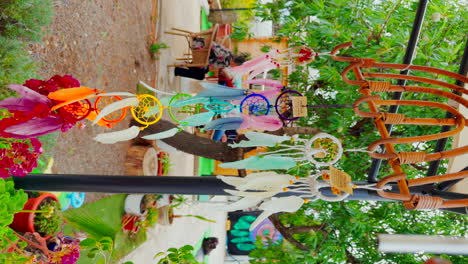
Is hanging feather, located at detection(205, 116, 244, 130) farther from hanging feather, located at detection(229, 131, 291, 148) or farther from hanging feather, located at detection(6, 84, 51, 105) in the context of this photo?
hanging feather, located at detection(6, 84, 51, 105)

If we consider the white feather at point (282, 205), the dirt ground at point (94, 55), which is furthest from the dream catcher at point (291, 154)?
the dirt ground at point (94, 55)

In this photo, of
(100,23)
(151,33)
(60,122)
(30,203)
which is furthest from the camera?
(151,33)

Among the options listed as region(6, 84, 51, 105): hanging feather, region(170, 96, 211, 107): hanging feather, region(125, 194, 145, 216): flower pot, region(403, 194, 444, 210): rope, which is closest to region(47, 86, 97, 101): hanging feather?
region(6, 84, 51, 105): hanging feather

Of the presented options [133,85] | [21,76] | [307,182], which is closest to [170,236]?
[133,85]

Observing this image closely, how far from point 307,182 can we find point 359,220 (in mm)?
1674

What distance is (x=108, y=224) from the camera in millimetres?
2236

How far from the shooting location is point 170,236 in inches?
→ 211

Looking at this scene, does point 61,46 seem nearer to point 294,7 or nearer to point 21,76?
point 21,76

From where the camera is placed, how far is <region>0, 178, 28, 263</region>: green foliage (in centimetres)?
153

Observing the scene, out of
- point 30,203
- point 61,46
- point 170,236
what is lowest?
point 170,236

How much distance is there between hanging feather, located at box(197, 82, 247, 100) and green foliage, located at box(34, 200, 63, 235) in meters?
1.24

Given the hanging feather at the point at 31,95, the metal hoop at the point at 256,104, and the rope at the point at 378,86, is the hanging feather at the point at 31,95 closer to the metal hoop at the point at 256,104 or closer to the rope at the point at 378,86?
the metal hoop at the point at 256,104

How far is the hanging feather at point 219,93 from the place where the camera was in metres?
1.73

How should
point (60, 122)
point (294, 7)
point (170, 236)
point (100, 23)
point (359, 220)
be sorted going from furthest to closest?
point (170, 236), point (100, 23), point (294, 7), point (359, 220), point (60, 122)
